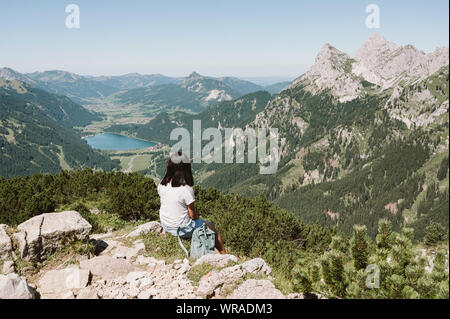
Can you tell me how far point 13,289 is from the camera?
8180mm

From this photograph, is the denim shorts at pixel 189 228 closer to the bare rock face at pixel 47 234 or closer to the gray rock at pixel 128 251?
the gray rock at pixel 128 251

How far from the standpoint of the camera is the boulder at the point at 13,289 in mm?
7965

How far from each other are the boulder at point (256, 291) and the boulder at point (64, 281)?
540 cm

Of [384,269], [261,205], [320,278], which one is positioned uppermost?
[384,269]

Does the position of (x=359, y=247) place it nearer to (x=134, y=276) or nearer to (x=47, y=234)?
(x=134, y=276)

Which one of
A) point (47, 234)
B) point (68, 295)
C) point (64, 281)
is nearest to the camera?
point (68, 295)

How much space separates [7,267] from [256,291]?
10.3 m

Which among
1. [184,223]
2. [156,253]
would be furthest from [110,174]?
[184,223]

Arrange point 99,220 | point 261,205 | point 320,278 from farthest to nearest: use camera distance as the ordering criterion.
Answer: point 261,205
point 99,220
point 320,278

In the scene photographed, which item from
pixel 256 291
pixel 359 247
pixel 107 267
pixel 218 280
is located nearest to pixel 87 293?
pixel 107 267

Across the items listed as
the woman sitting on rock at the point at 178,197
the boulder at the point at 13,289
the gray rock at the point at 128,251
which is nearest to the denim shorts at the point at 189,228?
the woman sitting on rock at the point at 178,197
